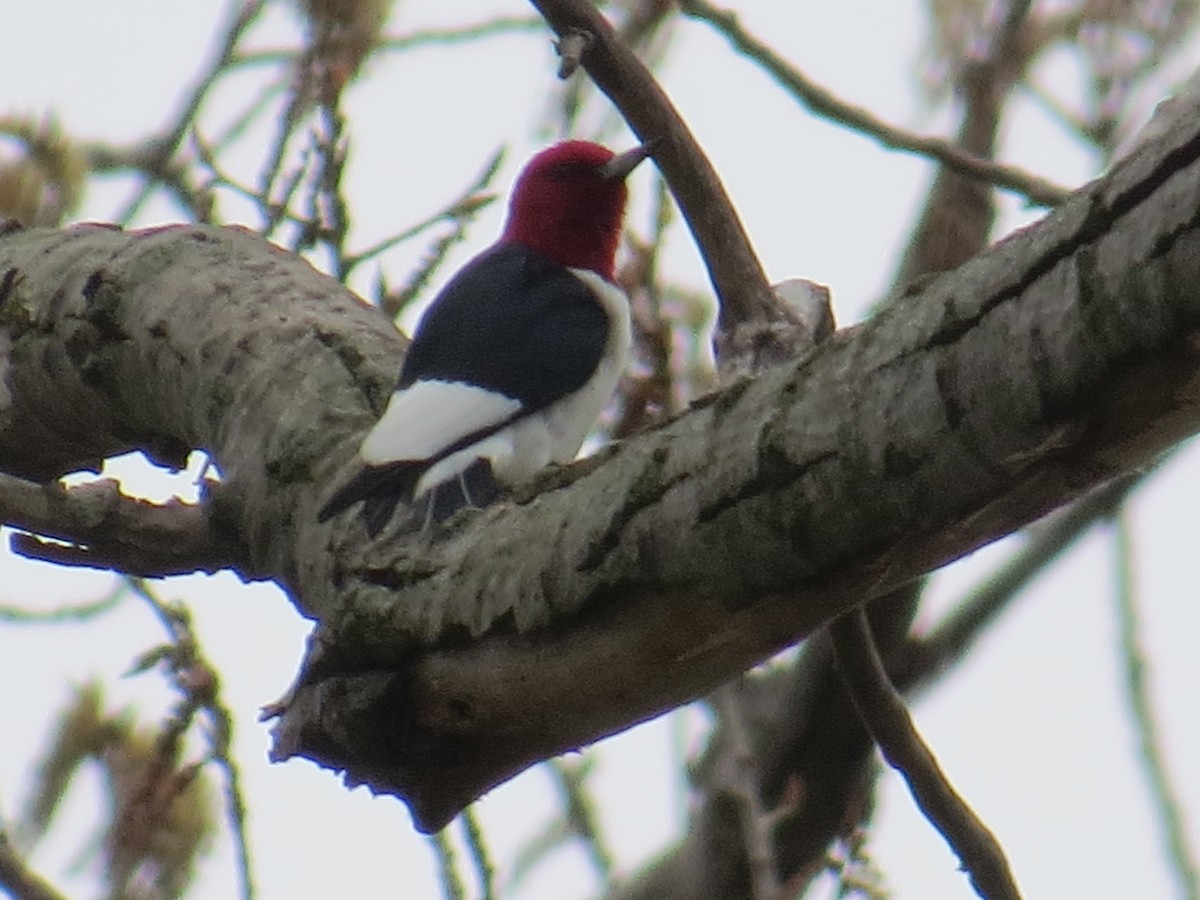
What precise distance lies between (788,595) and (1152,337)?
450mm

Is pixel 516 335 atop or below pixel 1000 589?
atop

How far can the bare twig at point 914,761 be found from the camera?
200cm

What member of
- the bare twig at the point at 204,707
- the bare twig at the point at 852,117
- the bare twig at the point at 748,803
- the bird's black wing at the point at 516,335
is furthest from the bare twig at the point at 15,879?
the bare twig at the point at 852,117

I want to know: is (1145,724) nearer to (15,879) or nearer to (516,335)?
(516,335)

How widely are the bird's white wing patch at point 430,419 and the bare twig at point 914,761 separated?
0.62 metres

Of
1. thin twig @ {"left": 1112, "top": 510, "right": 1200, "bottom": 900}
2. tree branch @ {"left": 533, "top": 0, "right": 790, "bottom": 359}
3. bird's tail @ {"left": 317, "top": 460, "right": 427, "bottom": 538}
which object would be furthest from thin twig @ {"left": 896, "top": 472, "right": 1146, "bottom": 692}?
bird's tail @ {"left": 317, "top": 460, "right": 427, "bottom": 538}

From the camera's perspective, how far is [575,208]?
4477 millimetres

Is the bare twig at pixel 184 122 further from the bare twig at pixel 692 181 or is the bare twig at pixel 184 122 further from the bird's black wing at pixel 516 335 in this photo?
the bare twig at pixel 692 181

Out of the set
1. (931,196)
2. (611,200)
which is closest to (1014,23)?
(931,196)

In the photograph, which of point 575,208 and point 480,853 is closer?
point 480,853

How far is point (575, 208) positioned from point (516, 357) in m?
1.06

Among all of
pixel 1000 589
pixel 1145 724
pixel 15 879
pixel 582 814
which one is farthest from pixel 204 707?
pixel 1000 589

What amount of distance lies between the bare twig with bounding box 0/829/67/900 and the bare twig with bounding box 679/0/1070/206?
1663 mm

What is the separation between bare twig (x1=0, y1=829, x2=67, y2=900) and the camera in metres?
2.28
